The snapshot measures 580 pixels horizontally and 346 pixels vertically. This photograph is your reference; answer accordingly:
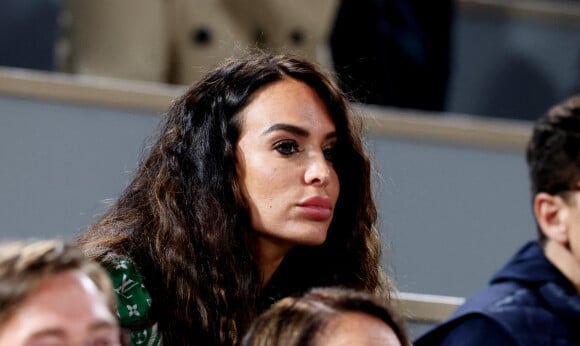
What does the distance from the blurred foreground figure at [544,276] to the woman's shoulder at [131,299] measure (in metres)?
0.51

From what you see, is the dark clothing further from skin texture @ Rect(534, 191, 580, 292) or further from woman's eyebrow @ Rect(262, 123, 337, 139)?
woman's eyebrow @ Rect(262, 123, 337, 139)

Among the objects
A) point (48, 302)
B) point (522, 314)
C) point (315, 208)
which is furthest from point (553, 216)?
point (48, 302)

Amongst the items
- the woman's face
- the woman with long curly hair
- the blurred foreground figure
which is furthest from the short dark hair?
the woman's face

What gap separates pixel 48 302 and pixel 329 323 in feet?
0.89

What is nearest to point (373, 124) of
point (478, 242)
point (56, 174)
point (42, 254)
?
point (478, 242)

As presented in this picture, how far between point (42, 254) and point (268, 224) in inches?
29.4

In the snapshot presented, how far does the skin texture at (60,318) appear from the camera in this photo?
1066 mm

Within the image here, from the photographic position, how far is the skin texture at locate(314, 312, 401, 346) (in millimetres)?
1180

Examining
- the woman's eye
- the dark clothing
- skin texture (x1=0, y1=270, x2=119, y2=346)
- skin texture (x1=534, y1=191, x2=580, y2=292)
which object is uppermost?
skin texture (x1=0, y1=270, x2=119, y2=346)

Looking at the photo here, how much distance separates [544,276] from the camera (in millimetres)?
2053

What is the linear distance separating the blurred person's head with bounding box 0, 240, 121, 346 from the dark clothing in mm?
959

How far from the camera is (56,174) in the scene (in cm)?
237

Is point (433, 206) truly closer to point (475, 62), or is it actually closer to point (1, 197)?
point (475, 62)

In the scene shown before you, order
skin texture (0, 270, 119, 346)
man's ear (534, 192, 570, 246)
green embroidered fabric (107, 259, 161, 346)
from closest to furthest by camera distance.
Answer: skin texture (0, 270, 119, 346)
green embroidered fabric (107, 259, 161, 346)
man's ear (534, 192, 570, 246)
